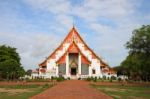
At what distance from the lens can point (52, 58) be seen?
70.9 metres

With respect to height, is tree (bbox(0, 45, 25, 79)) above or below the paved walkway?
above

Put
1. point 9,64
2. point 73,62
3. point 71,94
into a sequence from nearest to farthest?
point 71,94
point 9,64
point 73,62

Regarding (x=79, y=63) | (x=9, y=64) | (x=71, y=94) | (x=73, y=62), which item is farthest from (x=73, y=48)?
(x=71, y=94)

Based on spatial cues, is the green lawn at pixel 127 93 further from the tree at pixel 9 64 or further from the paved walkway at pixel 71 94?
the tree at pixel 9 64

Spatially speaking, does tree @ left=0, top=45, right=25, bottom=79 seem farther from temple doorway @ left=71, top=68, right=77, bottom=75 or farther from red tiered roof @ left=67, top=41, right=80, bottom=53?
temple doorway @ left=71, top=68, right=77, bottom=75

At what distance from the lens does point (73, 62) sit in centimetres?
6806

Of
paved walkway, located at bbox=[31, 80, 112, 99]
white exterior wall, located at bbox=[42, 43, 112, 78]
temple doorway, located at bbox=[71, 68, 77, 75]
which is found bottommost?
paved walkway, located at bbox=[31, 80, 112, 99]

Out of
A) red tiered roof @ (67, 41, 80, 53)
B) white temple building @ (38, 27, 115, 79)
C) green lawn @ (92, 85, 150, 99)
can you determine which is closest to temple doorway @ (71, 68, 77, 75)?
white temple building @ (38, 27, 115, 79)

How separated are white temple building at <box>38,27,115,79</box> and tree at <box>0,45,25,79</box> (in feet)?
17.6

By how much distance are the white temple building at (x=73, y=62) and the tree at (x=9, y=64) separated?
17.6ft

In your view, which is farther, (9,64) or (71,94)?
(9,64)

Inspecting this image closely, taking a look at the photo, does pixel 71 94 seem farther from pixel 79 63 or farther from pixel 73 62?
pixel 73 62

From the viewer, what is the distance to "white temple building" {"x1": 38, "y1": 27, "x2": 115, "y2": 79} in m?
67.6

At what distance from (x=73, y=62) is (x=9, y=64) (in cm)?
1494
